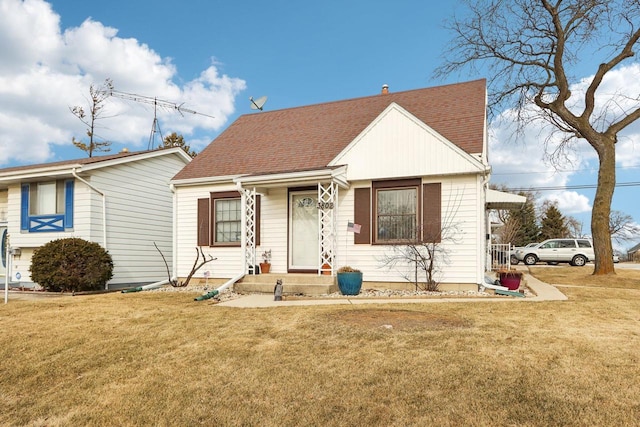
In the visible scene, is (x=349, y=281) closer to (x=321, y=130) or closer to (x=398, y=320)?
(x=398, y=320)

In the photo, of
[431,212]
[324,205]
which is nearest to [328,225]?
[324,205]

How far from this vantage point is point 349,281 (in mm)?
9586

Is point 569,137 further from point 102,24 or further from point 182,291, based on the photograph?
point 102,24

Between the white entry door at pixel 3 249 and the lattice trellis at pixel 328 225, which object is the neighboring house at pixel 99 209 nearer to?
the white entry door at pixel 3 249

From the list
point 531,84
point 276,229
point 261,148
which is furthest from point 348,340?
point 531,84

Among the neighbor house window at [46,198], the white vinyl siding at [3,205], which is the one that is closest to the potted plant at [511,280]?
the neighbor house window at [46,198]

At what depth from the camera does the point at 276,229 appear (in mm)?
11680

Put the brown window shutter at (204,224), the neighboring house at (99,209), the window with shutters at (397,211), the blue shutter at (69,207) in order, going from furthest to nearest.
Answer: the blue shutter at (69,207), the neighboring house at (99,209), the brown window shutter at (204,224), the window with shutters at (397,211)

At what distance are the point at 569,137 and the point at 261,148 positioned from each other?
12.0 m

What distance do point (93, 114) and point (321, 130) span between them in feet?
70.6

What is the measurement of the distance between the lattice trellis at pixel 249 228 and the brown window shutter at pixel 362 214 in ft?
8.62

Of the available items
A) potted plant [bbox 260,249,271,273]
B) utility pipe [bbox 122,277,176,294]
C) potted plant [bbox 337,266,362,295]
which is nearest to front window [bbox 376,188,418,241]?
potted plant [bbox 337,266,362,295]

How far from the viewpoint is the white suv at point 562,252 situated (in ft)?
77.6

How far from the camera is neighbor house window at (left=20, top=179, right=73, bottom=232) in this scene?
1318 cm
